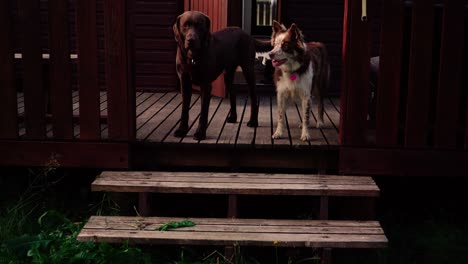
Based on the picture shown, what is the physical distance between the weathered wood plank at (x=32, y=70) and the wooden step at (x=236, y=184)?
26.6 inches

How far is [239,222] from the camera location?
13.3ft

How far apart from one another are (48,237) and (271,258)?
1483 mm

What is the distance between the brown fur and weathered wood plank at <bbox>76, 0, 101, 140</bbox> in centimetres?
61

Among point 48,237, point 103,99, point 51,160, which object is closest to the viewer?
point 48,237

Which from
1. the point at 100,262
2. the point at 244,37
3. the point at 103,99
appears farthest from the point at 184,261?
the point at 103,99

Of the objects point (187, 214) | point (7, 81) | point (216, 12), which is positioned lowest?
point (187, 214)

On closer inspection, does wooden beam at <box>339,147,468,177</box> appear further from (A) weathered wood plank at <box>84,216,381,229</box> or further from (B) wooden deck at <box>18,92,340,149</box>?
(A) weathered wood plank at <box>84,216,381,229</box>

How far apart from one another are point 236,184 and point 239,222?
1.01 feet

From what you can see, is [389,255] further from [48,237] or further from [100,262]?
[48,237]

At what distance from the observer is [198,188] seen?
419 centimetres

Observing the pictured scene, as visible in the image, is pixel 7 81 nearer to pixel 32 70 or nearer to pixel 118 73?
pixel 32 70

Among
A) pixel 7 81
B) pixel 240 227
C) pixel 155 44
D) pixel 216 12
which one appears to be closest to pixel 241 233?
pixel 240 227

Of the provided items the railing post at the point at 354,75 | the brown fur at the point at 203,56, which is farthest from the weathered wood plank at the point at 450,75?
the brown fur at the point at 203,56

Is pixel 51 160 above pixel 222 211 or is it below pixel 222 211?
above
